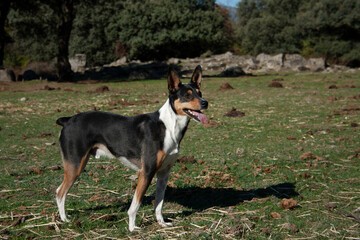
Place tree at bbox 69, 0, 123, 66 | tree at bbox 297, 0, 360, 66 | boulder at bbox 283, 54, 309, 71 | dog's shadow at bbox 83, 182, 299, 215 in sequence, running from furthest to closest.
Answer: tree at bbox 69, 0, 123, 66 → tree at bbox 297, 0, 360, 66 → boulder at bbox 283, 54, 309, 71 → dog's shadow at bbox 83, 182, 299, 215

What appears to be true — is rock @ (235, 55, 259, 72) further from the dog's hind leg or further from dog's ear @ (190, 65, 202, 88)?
the dog's hind leg

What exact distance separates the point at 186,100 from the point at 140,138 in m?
0.87

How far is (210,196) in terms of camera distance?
6465 mm

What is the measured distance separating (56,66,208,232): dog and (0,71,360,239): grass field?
539mm

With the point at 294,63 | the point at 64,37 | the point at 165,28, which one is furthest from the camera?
the point at 165,28

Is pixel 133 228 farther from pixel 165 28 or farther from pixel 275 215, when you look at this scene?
pixel 165 28

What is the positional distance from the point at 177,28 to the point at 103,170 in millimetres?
41616

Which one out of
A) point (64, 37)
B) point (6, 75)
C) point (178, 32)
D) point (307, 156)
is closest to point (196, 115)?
point (307, 156)

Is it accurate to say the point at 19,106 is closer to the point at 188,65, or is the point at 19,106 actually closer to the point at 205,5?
the point at 188,65

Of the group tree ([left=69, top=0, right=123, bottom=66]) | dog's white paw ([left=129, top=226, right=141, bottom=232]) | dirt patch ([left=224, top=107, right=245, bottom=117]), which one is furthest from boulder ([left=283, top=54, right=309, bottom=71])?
dog's white paw ([left=129, top=226, right=141, bottom=232])

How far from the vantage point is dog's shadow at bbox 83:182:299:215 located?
20.0ft

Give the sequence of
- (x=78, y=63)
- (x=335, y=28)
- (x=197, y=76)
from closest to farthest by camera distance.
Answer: (x=197, y=76), (x=78, y=63), (x=335, y=28)

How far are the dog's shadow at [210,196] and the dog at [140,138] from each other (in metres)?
0.88

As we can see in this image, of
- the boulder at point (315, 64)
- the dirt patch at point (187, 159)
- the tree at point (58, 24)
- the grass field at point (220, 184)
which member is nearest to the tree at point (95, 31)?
the tree at point (58, 24)
